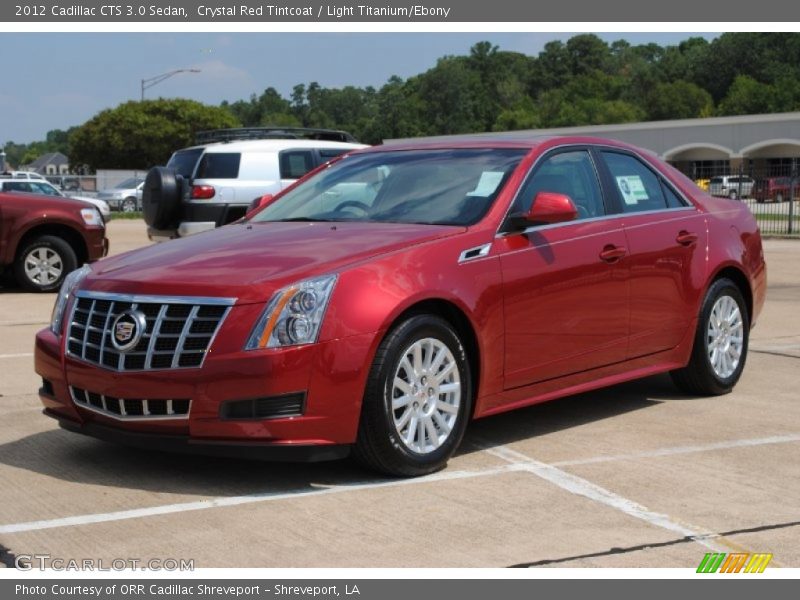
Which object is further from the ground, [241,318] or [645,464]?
[241,318]

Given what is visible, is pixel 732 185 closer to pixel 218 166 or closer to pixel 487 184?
pixel 218 166

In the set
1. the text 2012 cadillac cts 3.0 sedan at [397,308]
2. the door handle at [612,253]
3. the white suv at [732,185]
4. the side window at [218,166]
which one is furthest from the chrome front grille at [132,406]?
the white suv at [732,185]

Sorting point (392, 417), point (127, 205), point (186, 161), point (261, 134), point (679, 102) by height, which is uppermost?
point (679, 102)

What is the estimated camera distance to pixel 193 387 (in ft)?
17.3

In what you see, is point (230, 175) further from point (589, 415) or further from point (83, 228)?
point (589, 415)

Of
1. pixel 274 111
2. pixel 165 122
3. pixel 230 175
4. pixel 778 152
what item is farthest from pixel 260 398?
pixel 274 111

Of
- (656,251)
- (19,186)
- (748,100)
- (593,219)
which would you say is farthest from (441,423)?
(748,100)

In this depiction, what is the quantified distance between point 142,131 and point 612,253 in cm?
9140

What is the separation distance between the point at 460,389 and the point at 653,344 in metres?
1.80

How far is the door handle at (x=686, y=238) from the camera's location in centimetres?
734

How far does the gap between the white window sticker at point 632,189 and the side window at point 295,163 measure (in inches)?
442

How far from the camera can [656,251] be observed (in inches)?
280

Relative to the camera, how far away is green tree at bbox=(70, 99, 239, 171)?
95.2 meters

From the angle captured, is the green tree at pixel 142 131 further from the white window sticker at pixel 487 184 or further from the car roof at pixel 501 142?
the white window sticker at pixel 487 184
